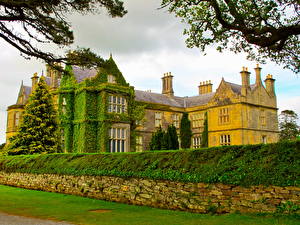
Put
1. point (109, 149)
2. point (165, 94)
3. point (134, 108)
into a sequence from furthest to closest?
point (165, 94) → point (134, 108) → point (109, 149)

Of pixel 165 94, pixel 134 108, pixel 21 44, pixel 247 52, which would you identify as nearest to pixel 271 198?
pixel 247 52

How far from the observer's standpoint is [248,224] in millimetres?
7453

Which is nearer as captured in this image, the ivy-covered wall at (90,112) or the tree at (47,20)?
the tree at (47,20)

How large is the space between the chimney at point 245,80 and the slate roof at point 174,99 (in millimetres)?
6705

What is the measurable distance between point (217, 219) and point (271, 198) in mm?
1547

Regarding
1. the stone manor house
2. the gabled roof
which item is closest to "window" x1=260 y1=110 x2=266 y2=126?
the stone manor house

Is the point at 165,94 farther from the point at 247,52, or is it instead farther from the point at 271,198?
the point at 271,198

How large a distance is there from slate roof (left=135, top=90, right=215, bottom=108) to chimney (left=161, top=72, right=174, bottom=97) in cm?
94

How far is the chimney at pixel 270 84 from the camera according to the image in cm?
3494

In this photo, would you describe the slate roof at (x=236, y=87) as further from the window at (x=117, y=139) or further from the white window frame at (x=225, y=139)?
the window at (x=117, y=139)

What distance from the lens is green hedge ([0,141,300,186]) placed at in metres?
8.61

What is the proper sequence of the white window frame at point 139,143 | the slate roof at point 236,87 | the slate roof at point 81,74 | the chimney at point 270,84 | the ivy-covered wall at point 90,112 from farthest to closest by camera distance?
the chimney at point 270,84 < the slate roof at point 236,87 < the white window frame at point 139,143 < the slate roof at point 81,74 < the ivy-covered wall at point 90,112

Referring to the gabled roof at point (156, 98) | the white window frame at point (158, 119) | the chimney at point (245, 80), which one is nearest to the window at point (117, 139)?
the gabled roof at point (156, 98)

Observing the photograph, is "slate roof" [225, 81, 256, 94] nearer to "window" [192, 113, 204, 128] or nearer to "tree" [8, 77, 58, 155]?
"window" [192, 113, 204, 128]
